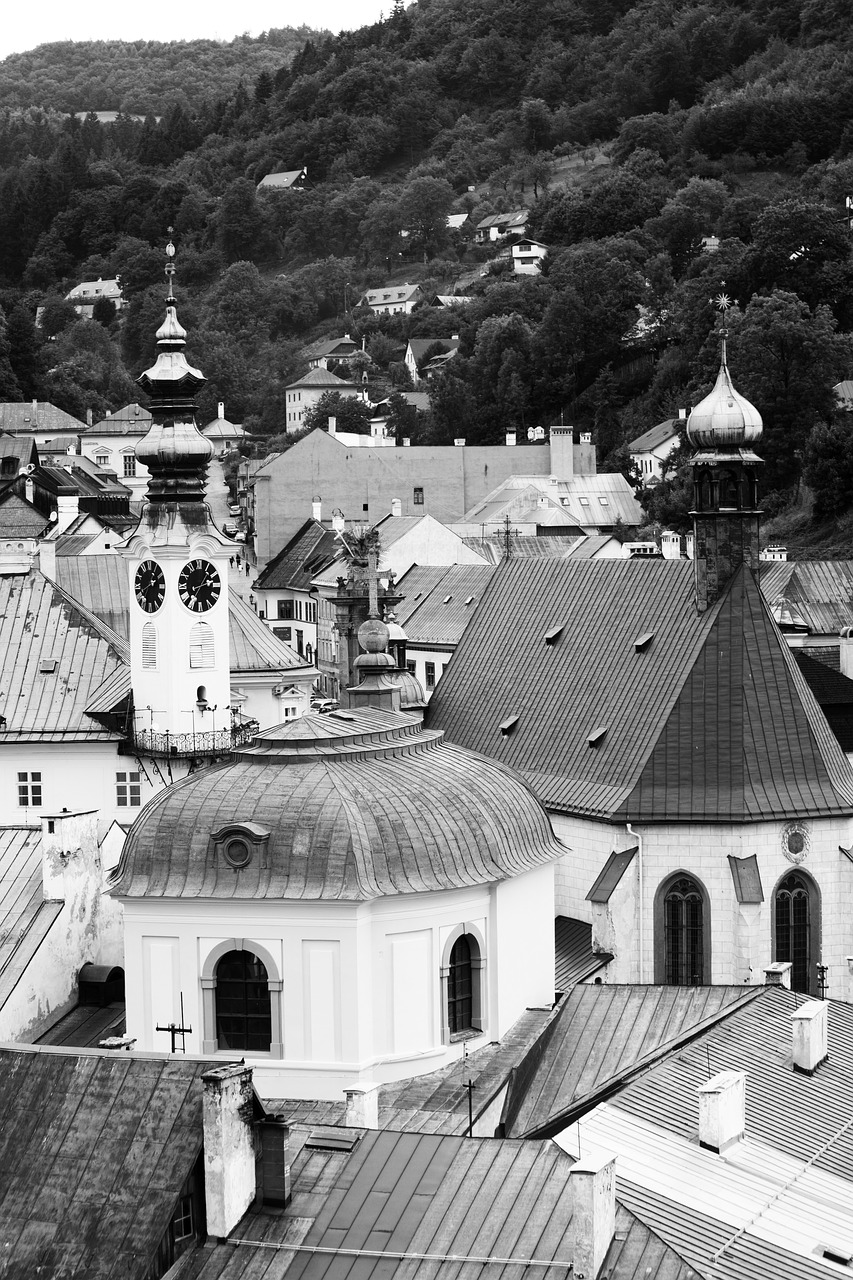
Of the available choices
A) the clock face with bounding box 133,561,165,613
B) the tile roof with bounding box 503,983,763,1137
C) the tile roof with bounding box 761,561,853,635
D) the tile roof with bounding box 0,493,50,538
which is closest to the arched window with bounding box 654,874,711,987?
the tile roof with bounding box 503,983,763,1137

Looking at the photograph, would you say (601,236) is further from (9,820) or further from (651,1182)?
(651,1182)

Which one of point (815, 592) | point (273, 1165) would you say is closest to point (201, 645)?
point (815, 592)

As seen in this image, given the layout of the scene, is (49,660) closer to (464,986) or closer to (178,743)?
(178,743)

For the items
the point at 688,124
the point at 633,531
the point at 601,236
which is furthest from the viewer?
the point at 688,124

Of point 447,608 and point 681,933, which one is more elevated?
point 447,608

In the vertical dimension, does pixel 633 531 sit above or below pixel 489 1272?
above

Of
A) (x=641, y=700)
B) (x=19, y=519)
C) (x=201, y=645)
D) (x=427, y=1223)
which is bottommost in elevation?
(x=427, y=1223)

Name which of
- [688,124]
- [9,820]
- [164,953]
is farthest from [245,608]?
[688,124]
